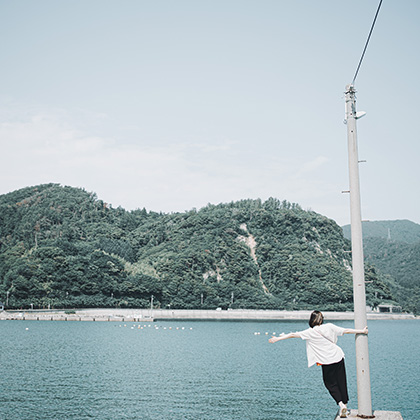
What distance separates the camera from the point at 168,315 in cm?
11312

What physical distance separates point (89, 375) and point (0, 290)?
86.3m

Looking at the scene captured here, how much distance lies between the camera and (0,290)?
346 feet

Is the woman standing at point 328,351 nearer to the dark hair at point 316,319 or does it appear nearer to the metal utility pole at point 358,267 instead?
the dark hair at point 316,319

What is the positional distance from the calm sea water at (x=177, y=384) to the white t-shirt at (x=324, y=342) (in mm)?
13883

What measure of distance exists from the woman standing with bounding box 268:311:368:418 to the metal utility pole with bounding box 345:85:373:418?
0.85 ft

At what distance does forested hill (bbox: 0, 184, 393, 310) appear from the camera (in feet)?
374

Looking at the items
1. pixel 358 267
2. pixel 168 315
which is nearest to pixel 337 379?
pixel 358 267

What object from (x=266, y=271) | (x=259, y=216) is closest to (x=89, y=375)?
(x=266, y=271)

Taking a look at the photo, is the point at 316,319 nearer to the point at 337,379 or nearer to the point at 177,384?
the point at 337,379

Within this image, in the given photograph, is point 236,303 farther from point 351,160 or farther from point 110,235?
point 351,160

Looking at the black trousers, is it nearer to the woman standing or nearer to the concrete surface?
the woman standing

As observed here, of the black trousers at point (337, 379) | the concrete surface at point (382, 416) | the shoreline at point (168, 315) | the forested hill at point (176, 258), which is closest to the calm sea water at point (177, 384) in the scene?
the concrete surface at point (382, 416)

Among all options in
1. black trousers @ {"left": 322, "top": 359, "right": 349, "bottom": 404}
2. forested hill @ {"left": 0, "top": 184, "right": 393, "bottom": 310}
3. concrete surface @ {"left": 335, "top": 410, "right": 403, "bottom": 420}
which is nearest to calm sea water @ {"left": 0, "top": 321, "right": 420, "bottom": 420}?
concrete surface @ {"left": 335, "top": 410, "right": 403, "bottom": 420}

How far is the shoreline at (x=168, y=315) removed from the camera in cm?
9369
